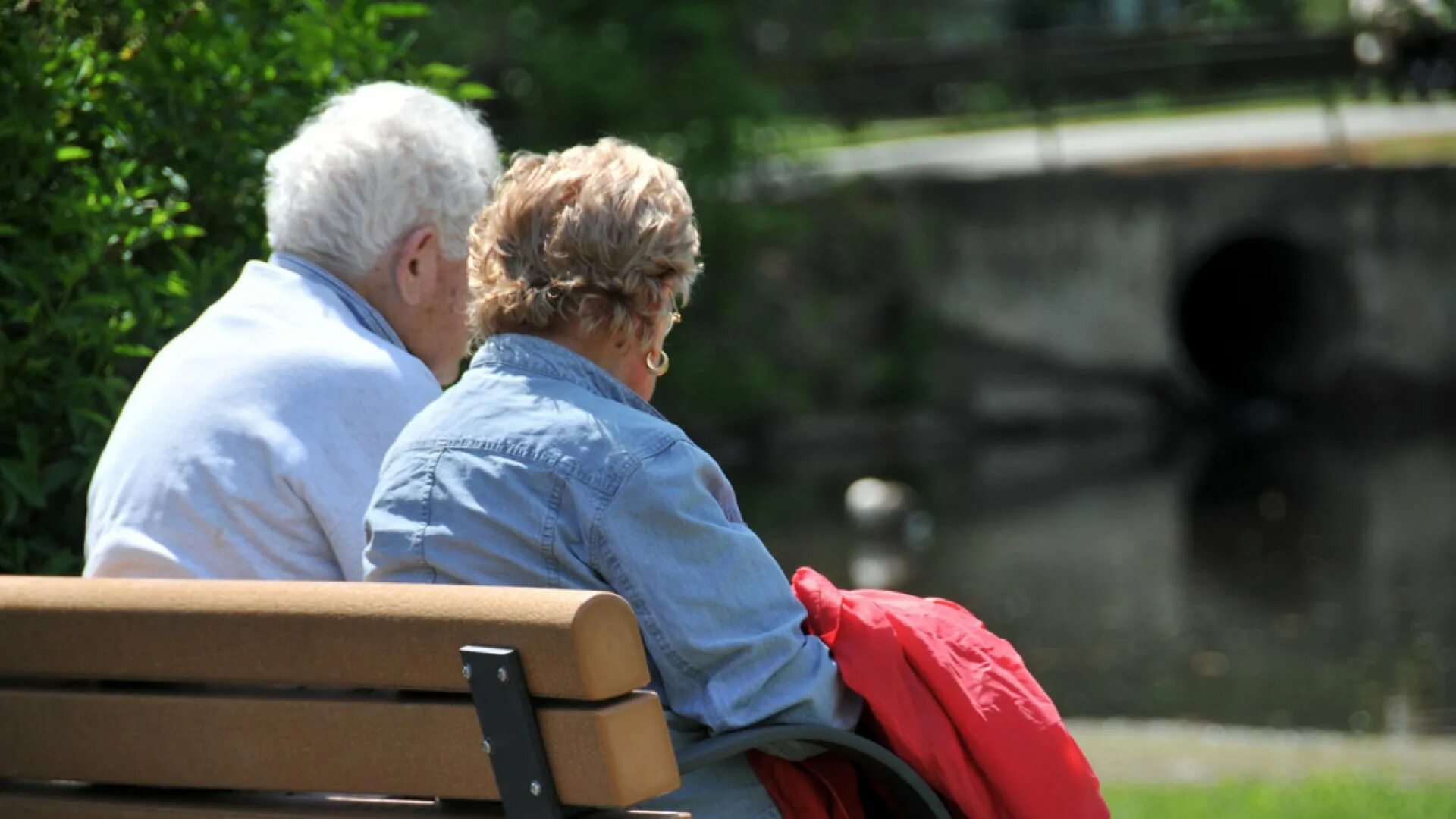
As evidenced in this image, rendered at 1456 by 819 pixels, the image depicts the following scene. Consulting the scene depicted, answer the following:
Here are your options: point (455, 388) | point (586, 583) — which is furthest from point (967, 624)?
point (455, 388)

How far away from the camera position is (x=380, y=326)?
300 centimetres

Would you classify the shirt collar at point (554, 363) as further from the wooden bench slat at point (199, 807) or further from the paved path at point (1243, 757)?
the paved path at point (1243, 757)

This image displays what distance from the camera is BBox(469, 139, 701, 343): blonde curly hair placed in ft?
7.46

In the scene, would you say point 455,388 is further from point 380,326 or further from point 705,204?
point 705,204

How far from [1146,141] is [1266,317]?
242 cm

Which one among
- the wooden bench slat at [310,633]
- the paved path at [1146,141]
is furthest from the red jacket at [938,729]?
the paved path at [1146,141]

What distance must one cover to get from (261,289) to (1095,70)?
18497 mm

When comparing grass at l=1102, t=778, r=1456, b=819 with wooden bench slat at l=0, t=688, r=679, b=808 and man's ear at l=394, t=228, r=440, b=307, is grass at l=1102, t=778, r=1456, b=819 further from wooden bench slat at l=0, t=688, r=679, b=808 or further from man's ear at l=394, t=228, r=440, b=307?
wooden bench slat at l=0, t=688, r=679, b=808

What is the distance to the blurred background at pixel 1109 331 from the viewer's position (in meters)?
8.74

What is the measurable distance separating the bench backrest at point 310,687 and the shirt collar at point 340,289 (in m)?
0.85

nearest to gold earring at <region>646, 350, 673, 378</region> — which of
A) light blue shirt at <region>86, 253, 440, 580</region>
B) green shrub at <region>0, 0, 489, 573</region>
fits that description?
light blue shirt at <region>86, 253, 440, 580</region>

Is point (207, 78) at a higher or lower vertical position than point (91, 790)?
higher

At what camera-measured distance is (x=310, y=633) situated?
1.96 metres

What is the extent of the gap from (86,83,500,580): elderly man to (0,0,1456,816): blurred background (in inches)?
118
